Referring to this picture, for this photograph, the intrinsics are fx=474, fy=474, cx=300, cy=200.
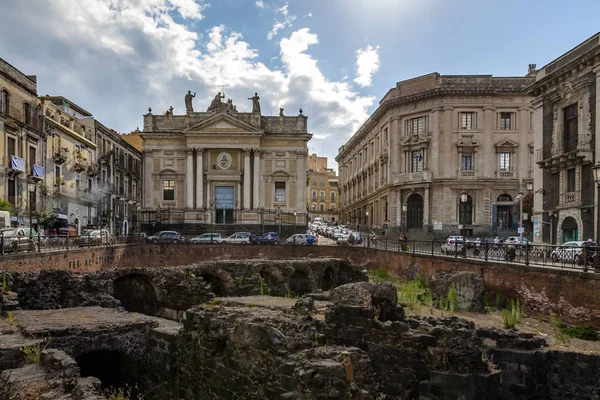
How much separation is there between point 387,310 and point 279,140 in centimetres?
4052

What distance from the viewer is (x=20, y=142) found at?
3325 cm

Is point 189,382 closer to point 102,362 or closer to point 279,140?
point 102,362

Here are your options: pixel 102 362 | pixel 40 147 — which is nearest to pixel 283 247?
pixel 40 147

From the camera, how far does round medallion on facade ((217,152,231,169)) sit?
50.2m

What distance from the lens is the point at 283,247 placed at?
36.9m

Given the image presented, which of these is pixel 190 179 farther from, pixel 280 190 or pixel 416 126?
pixel 416 126

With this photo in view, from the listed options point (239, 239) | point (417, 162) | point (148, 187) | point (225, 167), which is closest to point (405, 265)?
point (239, 239)

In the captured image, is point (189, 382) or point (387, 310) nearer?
point (189, 382)

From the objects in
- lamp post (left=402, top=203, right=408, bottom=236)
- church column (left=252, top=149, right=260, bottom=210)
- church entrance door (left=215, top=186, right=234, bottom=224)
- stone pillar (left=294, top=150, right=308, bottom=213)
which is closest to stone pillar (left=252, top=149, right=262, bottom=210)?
church column (left=252, top=149, right=260, bottom=210)

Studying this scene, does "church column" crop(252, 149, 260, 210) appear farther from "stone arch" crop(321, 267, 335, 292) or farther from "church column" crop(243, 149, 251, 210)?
"stone arch" crop(321, 267, 335, 292)

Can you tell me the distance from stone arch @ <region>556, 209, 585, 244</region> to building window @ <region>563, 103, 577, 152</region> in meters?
3.61

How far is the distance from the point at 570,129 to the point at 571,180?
2.94 metres

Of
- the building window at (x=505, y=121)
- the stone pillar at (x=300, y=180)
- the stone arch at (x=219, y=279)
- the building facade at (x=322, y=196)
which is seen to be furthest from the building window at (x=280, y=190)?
the building facade at (x=322, y=196)

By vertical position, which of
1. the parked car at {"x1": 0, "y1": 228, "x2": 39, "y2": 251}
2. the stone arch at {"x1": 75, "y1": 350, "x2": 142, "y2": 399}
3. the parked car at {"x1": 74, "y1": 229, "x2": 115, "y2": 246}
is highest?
the parked car at {"x1": 0, "y1": 228, "x2": 39, "y2": 251}
